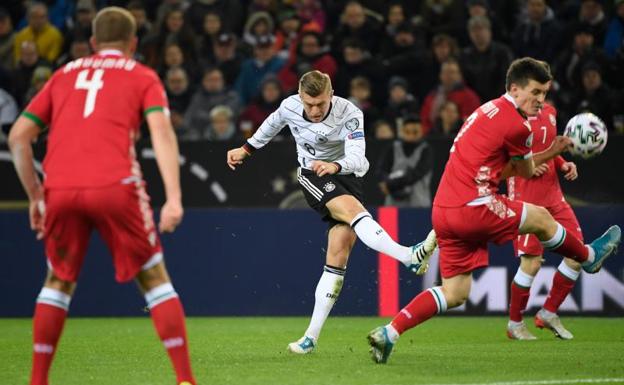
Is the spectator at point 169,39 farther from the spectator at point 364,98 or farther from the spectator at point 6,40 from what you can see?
the spectator at point 364,98

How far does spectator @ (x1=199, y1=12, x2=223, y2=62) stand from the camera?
1750cm

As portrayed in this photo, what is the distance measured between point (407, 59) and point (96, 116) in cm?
1036

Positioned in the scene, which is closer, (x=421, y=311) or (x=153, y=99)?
(x=153, y=99)

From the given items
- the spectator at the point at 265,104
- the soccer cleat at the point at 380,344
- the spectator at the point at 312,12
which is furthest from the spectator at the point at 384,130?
the soccer cleat at the point at 380,344

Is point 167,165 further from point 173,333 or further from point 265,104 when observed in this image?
point 265,104

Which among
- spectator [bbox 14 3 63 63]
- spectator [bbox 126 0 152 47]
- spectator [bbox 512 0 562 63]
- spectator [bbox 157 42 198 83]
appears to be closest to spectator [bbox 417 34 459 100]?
spectator [bbox 512 0 562 63]

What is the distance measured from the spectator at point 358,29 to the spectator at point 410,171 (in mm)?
2931

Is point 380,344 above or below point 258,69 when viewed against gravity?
below

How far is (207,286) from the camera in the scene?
13617 millimetres

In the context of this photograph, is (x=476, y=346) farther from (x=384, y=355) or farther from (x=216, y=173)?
(x=216, y=173)

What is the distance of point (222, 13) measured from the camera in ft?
58.6

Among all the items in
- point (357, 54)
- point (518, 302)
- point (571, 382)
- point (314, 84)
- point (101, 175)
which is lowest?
point (518, 302)

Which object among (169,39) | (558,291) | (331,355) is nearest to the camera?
(331,355)

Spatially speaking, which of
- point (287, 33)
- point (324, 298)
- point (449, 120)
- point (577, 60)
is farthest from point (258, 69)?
point (324, 298)
